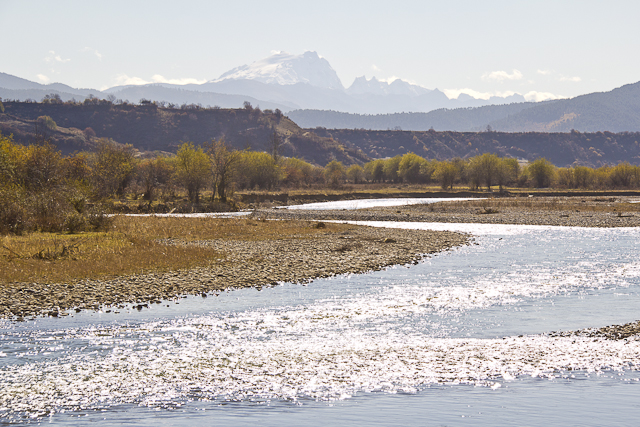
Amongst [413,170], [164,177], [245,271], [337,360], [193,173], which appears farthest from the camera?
[413,170]

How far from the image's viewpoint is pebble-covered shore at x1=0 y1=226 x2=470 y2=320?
20.3 metres

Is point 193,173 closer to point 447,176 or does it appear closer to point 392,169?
point 447,176

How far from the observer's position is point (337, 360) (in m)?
14.5

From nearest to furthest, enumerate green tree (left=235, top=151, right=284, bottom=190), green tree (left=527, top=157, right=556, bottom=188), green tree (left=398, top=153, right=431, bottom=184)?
green tree (left=235, top=151, right=284, bottom=190), green tree (left=527, top=157, right=556, bottom=188), green tree (left=398, top=153, right=431, bottom=184)

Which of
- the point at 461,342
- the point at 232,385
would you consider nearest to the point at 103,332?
the point at 232,385

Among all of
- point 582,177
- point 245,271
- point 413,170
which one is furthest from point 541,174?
point 245,271

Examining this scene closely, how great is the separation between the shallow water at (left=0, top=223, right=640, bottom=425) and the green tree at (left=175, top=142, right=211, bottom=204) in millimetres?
61173

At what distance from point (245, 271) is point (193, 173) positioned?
58.2 meters

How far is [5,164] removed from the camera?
43938mm

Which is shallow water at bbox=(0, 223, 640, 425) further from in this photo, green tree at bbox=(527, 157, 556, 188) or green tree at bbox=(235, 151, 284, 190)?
green tree at bbox=(527, 157, 556, 188)

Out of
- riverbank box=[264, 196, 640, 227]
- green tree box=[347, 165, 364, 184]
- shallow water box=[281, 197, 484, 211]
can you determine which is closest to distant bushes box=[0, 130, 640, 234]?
green tree box=[347, 165, 364, 184]

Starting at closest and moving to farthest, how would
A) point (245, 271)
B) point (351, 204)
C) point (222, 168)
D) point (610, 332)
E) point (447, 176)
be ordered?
point (610, 332) → point (245, 271) → point (222, 168) → point (351, 204) → point (447, 176)

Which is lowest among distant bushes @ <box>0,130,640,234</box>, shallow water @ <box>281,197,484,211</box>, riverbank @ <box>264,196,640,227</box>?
shallow water @ <box>281,197,484,211</box>

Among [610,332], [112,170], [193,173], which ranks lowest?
[610,332]
